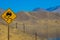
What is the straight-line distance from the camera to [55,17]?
17812 cm

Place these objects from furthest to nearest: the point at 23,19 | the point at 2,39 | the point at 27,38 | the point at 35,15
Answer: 1. the point at 35,15
2. the point at 23,19
3. the point at 27,38
4. the point at 2,39

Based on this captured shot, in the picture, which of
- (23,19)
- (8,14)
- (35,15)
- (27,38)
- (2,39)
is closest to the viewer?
(8,14)

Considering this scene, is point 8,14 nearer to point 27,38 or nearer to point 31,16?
point 27,38

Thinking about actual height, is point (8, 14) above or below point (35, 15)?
below

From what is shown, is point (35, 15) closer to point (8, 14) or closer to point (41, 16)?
point (41, 16)

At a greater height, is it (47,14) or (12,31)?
(47,14)

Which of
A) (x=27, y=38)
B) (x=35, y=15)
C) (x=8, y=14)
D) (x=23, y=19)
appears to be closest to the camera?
(x=8, y=14)

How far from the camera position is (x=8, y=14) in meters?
16.5

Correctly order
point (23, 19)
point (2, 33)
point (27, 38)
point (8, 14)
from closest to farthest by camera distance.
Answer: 1. point (8, 14)
2. point (2, 33)
3. point (27, 38)
4. point (23, 19)

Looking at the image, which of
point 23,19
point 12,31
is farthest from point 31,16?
point 12,31

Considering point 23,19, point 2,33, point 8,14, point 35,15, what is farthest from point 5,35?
point 35,15

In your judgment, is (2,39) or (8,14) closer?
(8,14)

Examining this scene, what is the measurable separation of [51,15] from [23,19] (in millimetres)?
21883

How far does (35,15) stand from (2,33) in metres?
144
